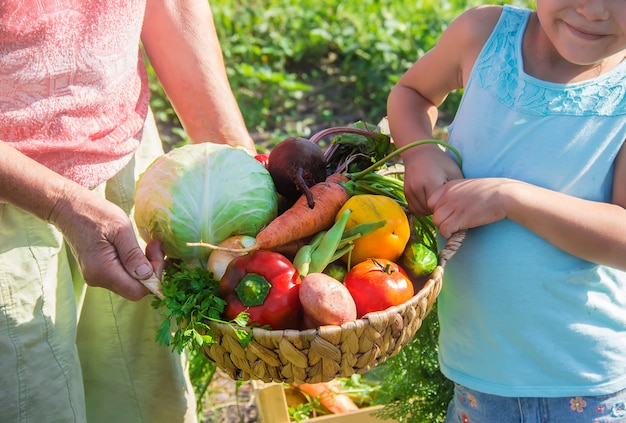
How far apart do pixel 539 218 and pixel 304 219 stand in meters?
0.59

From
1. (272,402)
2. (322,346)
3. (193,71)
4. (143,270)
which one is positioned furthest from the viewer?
(272,402)

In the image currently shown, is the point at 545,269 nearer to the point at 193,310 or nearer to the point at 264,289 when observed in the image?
the point at 264,289

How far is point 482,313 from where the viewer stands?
213 centimetres

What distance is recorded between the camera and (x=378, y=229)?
1.95 meters

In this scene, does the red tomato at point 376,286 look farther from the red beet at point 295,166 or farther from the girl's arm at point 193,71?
the girl's arm at point 193,71

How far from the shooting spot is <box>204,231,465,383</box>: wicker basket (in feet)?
5.61

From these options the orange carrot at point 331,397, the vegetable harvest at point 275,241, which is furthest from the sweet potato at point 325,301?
the orange carrot at point 331,397

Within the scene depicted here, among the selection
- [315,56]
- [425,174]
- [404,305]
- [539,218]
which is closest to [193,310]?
[404,305]

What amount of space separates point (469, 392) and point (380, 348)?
53cm

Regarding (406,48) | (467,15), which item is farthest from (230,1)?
(467,15)

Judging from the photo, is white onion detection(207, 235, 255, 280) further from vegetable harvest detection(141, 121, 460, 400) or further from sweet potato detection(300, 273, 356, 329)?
sweet potato detection(300, 273, 356, 329)

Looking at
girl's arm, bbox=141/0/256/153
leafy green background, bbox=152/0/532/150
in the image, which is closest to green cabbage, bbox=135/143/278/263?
girl's arm, bbox=141/0/256/153

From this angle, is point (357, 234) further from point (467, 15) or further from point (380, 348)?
point (467, 15)

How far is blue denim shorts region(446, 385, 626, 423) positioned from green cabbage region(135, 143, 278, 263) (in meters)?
0.80
